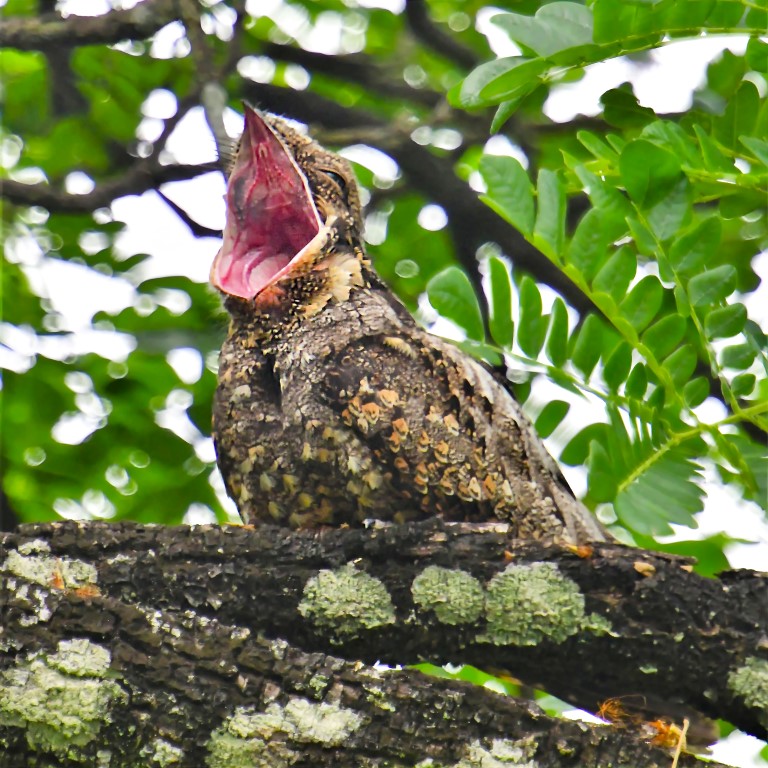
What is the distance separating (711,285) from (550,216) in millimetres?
292

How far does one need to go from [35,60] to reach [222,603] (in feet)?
8.26

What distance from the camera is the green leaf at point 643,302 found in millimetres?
1911

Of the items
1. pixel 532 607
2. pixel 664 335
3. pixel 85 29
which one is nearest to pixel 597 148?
pixel 664 335

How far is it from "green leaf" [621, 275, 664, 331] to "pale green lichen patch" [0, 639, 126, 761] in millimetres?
1037

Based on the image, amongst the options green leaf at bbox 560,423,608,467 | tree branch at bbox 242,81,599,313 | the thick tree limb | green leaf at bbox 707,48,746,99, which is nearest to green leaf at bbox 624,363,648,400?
green leaf at bbox 560,423,608,467

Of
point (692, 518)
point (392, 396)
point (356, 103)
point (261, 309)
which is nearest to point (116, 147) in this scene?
point (356, 103)

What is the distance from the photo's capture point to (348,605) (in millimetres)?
1752

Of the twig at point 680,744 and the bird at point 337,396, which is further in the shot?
the bird at point 337,396

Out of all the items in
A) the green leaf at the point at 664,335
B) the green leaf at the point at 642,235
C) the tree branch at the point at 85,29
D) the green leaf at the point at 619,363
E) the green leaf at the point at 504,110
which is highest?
the tree branch at the point at 85,29

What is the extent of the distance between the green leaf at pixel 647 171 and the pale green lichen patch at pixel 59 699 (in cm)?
112

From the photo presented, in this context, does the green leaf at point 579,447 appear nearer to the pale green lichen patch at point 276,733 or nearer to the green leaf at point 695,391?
the green leaf at point 695,391

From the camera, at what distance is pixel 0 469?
2.82 metres

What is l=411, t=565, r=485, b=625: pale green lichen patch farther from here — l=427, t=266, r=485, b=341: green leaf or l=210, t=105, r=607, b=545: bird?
l=427, t=266, r=485, b=341: green leaf

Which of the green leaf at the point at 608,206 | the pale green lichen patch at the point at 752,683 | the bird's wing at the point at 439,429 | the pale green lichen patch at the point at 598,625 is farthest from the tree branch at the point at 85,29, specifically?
the pale green lichen patch at the point at 752,683
